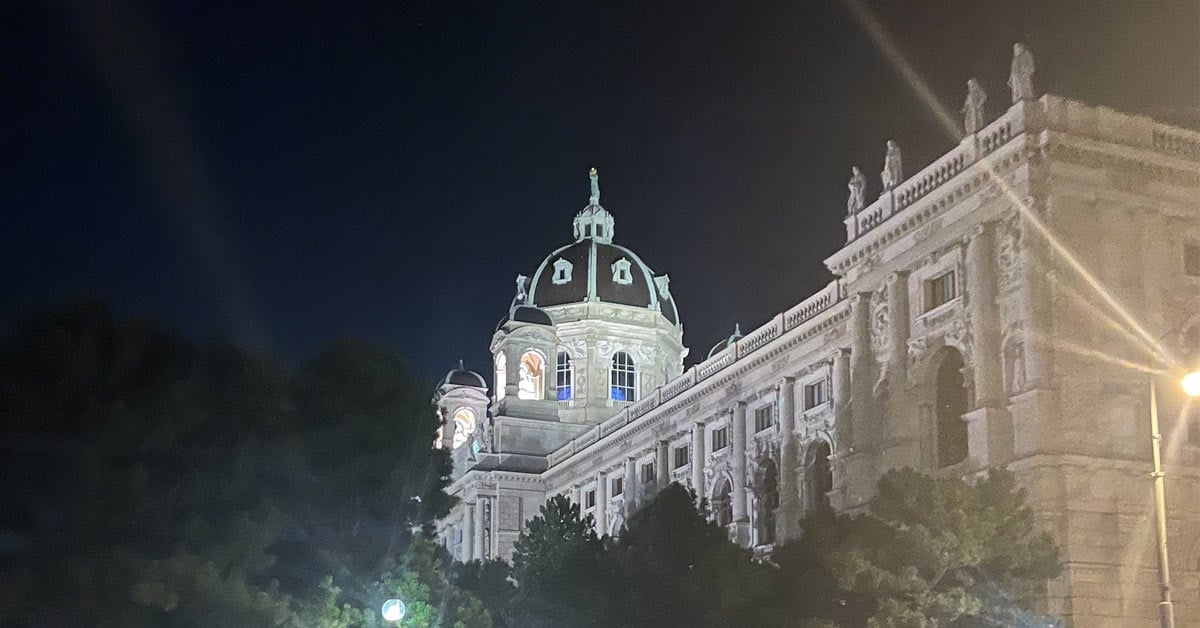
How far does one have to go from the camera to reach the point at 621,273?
9069 cm

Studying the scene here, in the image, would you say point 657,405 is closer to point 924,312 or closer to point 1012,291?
point 924,312

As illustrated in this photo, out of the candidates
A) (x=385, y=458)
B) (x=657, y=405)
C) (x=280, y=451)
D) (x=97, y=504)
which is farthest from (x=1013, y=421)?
(x=657, y=405)

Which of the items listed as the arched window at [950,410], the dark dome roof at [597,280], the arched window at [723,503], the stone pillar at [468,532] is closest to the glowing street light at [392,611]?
the arched window at [950,410]

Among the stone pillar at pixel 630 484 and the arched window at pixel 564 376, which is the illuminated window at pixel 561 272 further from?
the stone pillar at pixel 630 484

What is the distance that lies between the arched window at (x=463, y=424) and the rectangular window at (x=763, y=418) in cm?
3759

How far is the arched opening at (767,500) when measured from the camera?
56.1 m

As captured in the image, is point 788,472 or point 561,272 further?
point 561,272

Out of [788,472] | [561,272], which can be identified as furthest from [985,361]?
[561,272]

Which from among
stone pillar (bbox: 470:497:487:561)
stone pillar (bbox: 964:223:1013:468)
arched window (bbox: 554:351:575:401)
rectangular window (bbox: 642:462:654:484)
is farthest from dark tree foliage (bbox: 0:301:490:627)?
arched window (bbox: 554:351:575:401)

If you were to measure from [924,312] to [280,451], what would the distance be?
1886 centimetres

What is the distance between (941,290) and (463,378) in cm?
5760

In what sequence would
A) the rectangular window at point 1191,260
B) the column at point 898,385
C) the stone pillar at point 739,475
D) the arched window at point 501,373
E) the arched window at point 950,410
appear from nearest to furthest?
the rectangular window at point 1191,260 → the arched window at point 950,410 → the column at point 898,385 → the stone pillar at point 739,475 → the arched window at point 501,373

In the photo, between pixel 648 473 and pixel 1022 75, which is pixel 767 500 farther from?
pixel 1022 75

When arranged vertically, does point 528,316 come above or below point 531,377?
above
